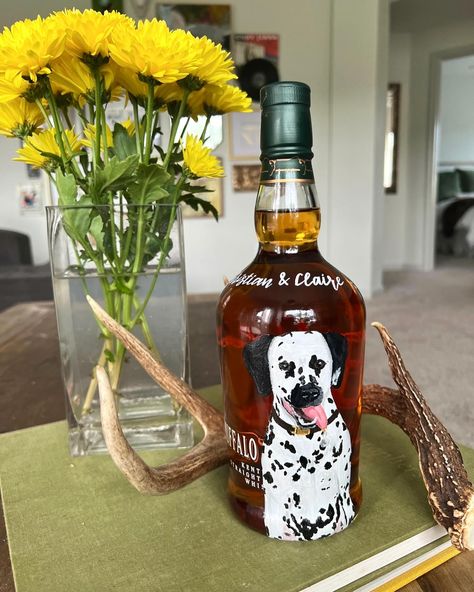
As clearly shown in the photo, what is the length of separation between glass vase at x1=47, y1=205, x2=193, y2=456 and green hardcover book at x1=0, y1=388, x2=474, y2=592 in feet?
0.19

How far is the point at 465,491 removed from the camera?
350 mm

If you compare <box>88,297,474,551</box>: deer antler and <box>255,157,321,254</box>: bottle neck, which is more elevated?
<box>255,157,321,254</box>: bottle neck

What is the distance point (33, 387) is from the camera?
753 millimetres

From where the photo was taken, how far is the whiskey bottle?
34 cm

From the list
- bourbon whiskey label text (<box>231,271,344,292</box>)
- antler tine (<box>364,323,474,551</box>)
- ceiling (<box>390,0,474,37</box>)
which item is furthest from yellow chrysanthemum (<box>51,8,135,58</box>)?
ceiling (<box>390,0,474,37</box>)

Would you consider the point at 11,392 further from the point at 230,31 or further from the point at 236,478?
the point at 230,31

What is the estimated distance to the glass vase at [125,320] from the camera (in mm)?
464

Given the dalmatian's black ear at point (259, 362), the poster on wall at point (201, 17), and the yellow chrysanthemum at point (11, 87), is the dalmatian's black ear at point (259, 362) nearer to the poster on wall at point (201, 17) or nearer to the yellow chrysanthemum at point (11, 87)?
the yellow chrysanthemum at point (11, 87)

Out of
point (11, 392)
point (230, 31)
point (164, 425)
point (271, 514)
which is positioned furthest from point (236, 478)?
point (230, 31)

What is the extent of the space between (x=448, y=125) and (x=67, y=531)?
22.5 ft

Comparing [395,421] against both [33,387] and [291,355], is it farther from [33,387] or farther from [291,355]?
[33,387]

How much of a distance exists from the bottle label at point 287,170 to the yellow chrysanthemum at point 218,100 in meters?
0.11

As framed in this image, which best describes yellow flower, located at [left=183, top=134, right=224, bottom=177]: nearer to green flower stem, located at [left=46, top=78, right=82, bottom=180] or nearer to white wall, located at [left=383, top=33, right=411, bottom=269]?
green flower stem, located at [left=46, top=78, right=82, bottom=180]

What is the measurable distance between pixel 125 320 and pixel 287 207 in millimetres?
213
